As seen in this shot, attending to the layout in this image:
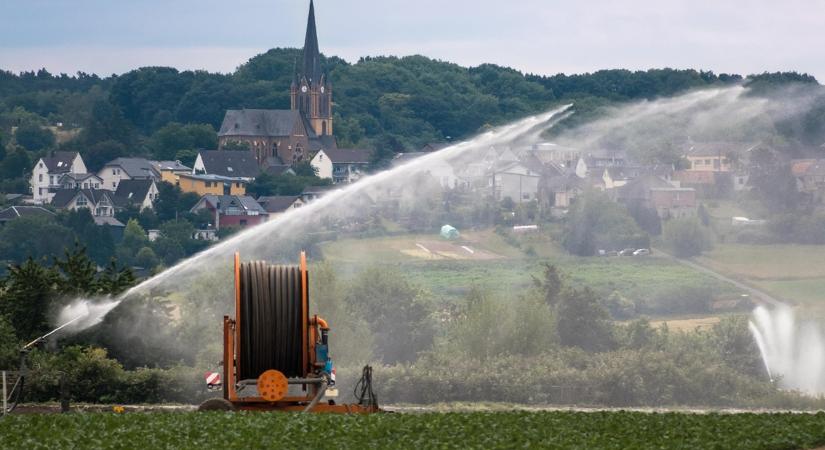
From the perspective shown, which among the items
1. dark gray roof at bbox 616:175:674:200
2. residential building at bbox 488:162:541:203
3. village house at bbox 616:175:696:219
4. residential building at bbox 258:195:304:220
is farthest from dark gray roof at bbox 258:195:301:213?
village house at bbox 616:175:696:219

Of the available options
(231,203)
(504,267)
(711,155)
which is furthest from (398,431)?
(231,203)

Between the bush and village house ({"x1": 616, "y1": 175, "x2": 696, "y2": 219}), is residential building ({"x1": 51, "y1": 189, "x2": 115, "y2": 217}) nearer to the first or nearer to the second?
village house ({"x1": 616, "y1": 175, "x2": 696, "y2": 219})

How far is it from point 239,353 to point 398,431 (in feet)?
11.0

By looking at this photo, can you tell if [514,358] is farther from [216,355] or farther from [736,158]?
[736,158]

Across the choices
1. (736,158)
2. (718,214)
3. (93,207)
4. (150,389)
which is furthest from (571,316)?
(93,207)

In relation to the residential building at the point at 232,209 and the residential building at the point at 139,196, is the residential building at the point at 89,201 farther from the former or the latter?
the residential building at the point at 232,209

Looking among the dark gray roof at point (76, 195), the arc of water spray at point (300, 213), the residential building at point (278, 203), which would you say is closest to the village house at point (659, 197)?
the arc of water spray at point (300, 213)

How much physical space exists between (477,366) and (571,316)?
9.93 m

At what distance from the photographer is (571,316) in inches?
2581

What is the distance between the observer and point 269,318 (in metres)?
33.2

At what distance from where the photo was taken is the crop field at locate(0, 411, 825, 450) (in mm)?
30562

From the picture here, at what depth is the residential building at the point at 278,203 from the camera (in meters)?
168

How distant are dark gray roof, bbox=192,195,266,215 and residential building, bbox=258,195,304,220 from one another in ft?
2.89

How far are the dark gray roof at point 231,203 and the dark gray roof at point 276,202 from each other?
791 millimetres
